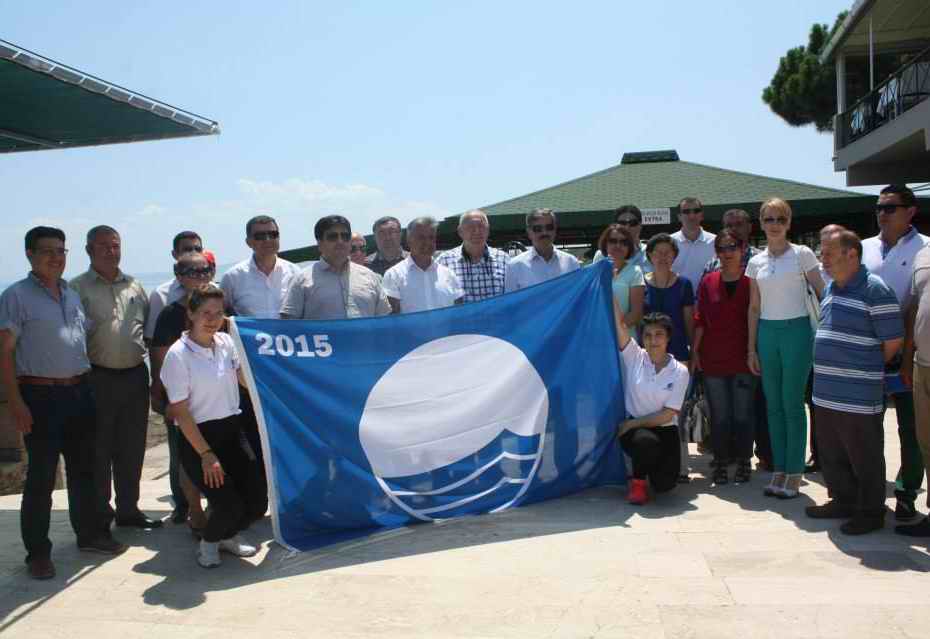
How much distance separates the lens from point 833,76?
2980cm

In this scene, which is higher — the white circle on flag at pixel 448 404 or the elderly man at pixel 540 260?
the elderly man at pixel 540 260

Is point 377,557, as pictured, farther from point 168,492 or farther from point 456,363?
point 168,492

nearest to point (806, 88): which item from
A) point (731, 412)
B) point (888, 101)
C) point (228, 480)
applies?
point (888, 101)

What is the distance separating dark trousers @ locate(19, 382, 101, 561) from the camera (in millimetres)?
4383

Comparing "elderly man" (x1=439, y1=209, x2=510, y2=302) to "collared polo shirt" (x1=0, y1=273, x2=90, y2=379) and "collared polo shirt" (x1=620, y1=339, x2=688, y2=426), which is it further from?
"collared polo shirt" (x1=0, y1=273, x2=90, y2=379)

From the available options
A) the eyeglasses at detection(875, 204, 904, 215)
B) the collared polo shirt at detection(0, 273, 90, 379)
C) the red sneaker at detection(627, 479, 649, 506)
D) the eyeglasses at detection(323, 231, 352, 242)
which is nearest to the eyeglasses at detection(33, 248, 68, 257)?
the collared polo shirt at detection(0, 273, 90, 379)

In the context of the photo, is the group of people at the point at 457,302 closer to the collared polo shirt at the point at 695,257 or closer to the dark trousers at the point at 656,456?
the dark trousers at the point at 656,456

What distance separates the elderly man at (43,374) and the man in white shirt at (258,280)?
1.03 m

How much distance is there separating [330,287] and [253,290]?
54 cm

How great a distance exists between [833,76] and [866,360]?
2918 cm

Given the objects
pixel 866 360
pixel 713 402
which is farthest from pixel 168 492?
pixel 866 360

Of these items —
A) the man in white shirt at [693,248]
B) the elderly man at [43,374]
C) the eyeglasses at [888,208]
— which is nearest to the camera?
the elderly man at [43,374]

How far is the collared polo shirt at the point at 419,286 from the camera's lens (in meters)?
5.73

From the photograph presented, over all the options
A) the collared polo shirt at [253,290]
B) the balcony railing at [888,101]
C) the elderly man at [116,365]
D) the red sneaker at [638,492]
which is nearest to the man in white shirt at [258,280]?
the collared polo shirt at [253,290]
